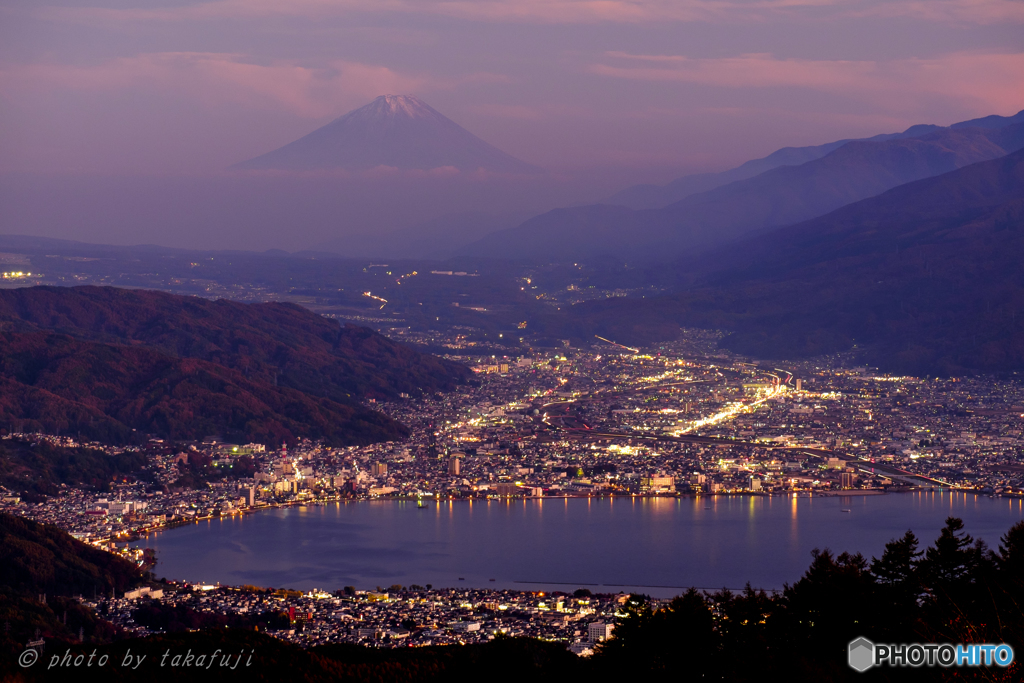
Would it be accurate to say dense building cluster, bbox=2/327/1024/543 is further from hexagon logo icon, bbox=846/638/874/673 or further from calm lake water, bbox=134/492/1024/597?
hexagon logo icon, bbox=846/638/874/673

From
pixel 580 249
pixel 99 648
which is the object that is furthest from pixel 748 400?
pixel 580 249

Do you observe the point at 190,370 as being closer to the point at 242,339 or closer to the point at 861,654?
the point at 242,339

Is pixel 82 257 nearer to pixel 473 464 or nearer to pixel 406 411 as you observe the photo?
pixel 406 411

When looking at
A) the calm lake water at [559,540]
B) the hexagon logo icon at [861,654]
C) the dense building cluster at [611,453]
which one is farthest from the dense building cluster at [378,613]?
the hexagon logo icon at [861,654]

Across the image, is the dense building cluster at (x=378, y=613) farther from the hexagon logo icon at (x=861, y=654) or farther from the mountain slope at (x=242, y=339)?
the mountain slope at (x=242, y=339)

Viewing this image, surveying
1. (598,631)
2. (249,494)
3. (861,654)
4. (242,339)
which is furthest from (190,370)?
(861,654)

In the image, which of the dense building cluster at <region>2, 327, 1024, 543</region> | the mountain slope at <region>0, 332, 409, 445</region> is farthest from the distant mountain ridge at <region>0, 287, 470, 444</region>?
the dense building cluster at <region>2, 327, 1024, 543</region>
